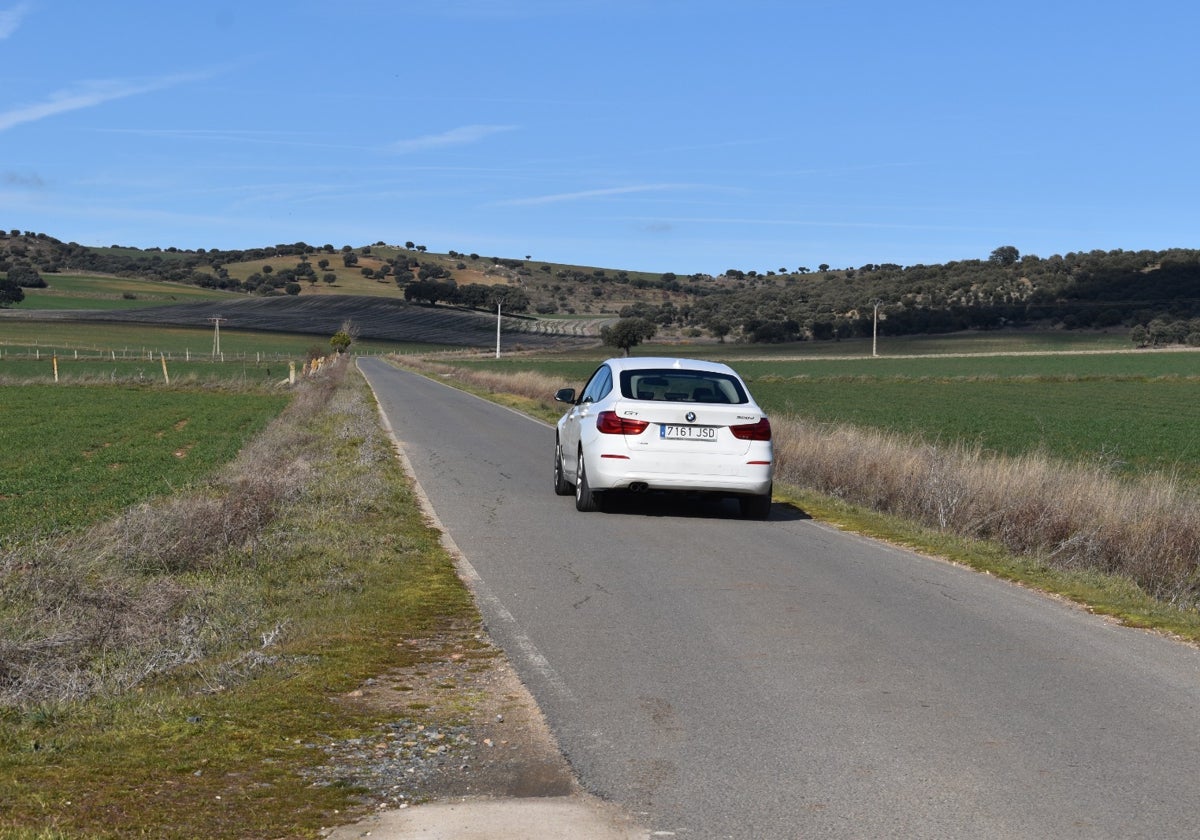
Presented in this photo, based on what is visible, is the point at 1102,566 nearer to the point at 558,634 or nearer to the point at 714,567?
the point at 714,567

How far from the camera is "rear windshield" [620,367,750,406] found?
14602 millimetres

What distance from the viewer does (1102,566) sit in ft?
41.8

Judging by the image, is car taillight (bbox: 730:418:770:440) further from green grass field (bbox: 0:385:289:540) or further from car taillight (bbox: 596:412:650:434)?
green grass field (bbox: 0:385:289:540)

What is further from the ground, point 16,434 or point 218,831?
point 218,831

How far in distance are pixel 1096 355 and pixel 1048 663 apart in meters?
97.9

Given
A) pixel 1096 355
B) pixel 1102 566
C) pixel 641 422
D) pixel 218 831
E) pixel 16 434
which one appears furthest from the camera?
pixel 1096 355

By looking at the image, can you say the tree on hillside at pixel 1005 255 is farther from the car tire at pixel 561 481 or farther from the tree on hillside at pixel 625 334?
the car tire at pixel 561 481

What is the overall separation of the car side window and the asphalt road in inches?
107

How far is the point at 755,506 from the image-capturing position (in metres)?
14.6

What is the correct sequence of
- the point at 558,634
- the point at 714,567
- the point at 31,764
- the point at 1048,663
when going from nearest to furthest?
the point at 31,764 < the point at 1048,663 < the point at 558,634 < the point at 714,567

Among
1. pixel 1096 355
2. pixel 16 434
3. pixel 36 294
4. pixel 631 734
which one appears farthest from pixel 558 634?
pixel 36 294

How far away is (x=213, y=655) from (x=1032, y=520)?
9.45 metres

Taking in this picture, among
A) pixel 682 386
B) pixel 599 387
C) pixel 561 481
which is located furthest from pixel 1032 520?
pixel 561 481

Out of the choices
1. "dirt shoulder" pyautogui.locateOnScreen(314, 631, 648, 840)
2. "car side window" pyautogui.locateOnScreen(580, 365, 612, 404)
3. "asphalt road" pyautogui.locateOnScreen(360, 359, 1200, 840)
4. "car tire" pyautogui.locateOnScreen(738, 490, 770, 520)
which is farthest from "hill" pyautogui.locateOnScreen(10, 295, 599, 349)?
"dirt shoulder" pyautogui.locateOnScreen(314, 631, 648, 840)
